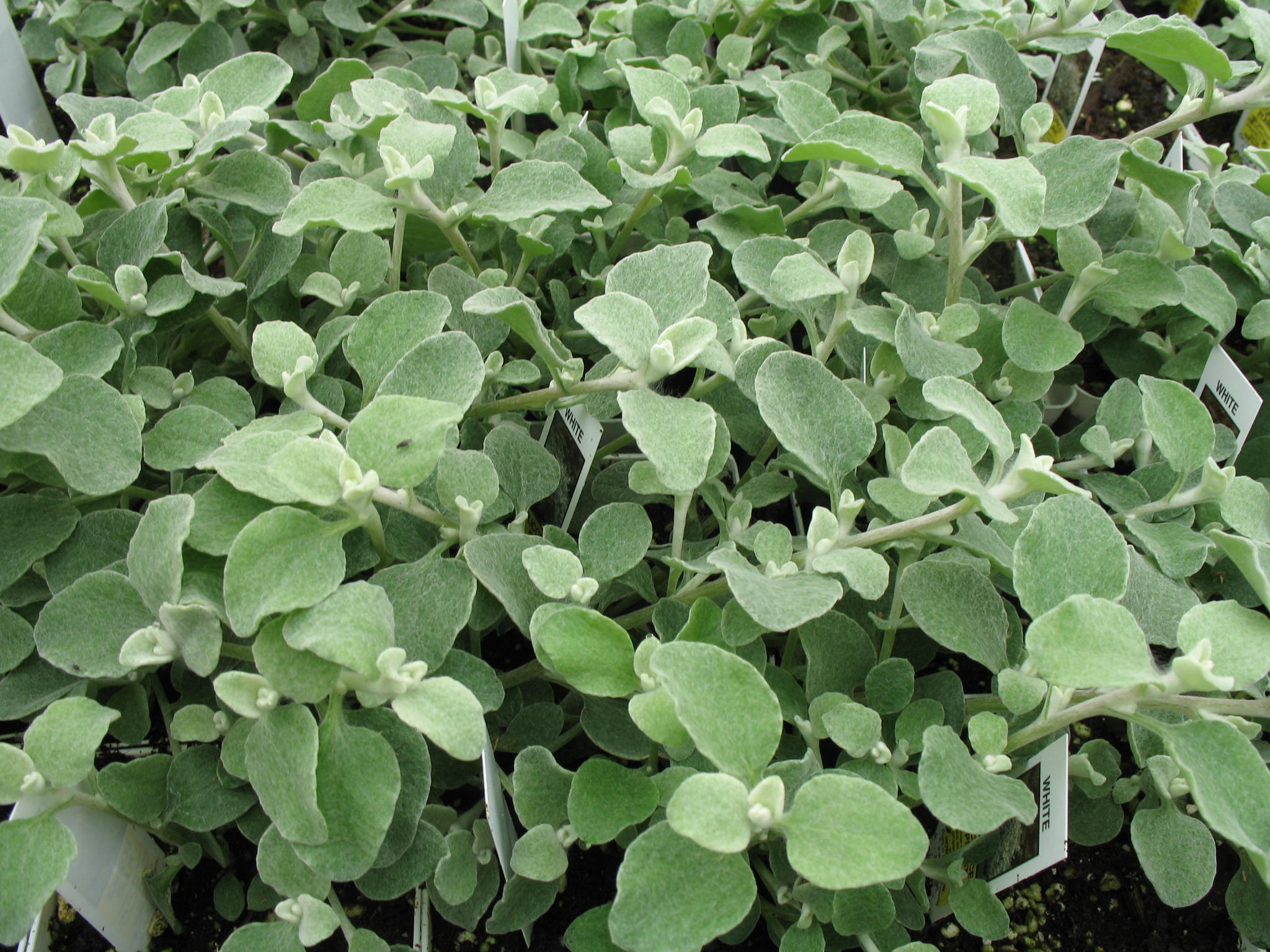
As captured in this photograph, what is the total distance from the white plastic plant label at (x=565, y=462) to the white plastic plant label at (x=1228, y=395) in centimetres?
65

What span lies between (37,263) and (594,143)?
1.94ft

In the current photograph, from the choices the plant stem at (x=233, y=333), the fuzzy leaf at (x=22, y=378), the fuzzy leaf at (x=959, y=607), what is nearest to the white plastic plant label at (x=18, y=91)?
the plant stem at (x=233, y=333)

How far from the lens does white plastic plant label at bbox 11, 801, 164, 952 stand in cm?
75

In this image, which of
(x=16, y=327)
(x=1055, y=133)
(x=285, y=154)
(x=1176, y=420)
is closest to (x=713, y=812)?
(x=1176, y=420)

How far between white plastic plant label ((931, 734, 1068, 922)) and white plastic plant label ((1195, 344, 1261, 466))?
42 cm

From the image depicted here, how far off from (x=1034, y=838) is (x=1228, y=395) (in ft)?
1.76

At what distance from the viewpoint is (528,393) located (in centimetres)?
88

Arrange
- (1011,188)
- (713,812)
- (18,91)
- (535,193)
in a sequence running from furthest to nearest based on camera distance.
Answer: (18,91)
(535,193)
(1011,188)
(713,812)

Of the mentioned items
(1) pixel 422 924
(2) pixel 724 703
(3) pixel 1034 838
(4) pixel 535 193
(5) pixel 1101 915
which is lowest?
(5) pixel 1101 915

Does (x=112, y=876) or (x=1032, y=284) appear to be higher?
(x=1032, y=284)

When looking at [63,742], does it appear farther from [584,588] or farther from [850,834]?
[850,834]

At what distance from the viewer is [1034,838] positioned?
0.76 m

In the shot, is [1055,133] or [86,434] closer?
[86,434]

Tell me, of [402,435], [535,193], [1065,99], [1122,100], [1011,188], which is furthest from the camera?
[1122,100]
